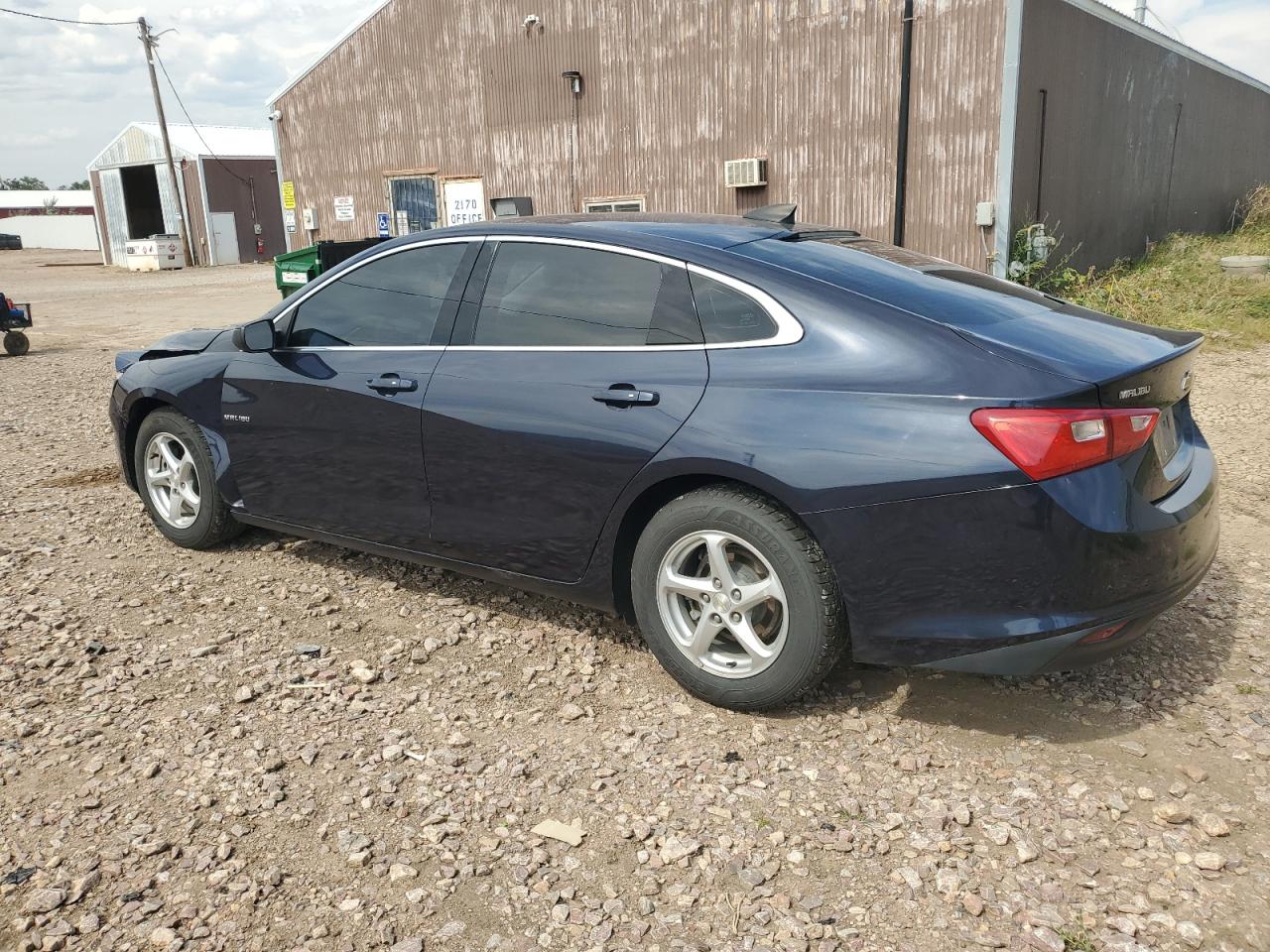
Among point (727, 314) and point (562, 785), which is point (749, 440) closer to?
point (727, 314)

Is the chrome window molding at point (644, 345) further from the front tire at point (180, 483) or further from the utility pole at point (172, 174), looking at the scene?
the utility pole at point (172, 174)

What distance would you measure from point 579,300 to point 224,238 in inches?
1461

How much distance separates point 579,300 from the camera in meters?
3.63

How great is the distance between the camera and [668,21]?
15.1 m

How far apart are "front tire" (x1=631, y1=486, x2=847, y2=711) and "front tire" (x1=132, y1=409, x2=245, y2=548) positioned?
97.6 inches

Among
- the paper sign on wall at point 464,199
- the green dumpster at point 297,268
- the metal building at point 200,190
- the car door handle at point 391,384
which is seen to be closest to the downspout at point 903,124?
the paper sign on wall at point 464,199

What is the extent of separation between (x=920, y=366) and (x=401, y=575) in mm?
2750

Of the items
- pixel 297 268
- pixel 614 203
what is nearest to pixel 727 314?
pixel 297 268

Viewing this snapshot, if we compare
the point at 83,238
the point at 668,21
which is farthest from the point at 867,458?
the point at 83,238

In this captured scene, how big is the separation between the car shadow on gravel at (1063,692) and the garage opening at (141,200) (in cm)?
4142

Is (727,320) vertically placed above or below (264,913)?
above

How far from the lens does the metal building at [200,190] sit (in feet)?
119

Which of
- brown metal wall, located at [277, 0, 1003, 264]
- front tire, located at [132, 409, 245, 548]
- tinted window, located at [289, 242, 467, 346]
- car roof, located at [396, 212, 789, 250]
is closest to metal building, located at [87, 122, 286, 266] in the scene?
brown metal wall, located at [277, 0, 1003, 264]

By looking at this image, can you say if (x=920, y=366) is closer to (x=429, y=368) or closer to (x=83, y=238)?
(x=429, y=368)
